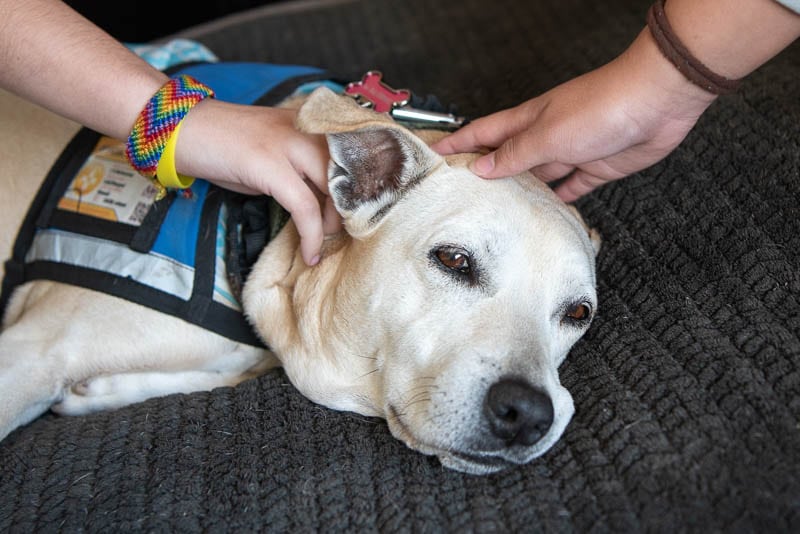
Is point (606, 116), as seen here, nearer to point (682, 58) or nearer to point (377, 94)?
point (682, 58)

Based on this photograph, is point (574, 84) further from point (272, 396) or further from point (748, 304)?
point (272, 396)

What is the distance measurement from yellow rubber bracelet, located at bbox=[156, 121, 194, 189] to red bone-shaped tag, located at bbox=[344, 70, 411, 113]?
64 cm

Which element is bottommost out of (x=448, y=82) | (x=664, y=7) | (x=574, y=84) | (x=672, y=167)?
(x=448, y=82)

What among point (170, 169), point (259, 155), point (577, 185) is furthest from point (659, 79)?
point (170, 169)

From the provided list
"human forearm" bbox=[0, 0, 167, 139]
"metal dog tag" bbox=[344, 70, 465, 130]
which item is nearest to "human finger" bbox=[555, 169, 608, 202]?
"metal dog tag" bbox=[344, 70, 465, 130]

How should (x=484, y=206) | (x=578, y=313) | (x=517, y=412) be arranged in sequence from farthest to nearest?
1. (x=578, y=313)
2. (x=484, y=206)
3. (x=517, y=412)

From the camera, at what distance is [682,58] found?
182cm

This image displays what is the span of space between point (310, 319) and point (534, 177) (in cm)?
81

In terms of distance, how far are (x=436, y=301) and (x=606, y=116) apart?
65 centimetres

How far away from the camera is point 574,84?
198 cm

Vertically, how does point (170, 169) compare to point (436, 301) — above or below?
above

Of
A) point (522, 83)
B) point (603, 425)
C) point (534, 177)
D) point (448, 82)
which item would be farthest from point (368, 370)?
point (448, 82)

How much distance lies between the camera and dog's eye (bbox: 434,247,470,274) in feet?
6.15

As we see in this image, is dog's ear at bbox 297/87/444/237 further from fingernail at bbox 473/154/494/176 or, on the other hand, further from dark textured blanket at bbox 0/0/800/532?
dark textured blanket at bbox 0/0/800/532
